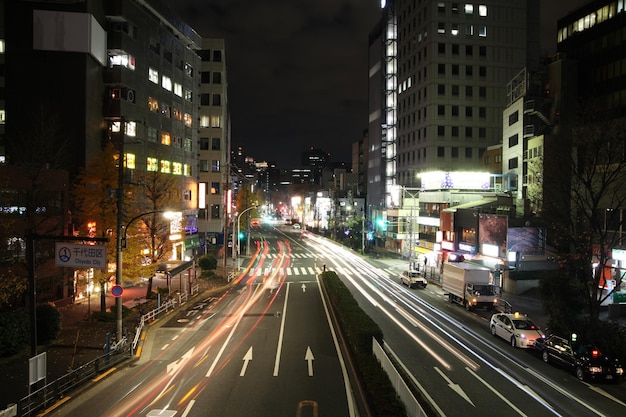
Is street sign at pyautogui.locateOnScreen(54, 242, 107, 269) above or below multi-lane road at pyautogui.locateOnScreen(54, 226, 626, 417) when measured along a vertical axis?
above

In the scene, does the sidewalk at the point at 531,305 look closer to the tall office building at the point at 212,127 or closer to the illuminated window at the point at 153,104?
the illuminated window at the point at 153,104

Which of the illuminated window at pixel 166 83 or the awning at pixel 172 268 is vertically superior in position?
the illuminated window at pixel 166 83

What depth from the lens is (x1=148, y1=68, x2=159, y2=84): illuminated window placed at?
46300mm

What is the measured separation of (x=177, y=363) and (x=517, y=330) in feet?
54.7

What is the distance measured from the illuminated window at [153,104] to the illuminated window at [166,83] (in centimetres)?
282

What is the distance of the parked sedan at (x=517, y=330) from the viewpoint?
876 inches

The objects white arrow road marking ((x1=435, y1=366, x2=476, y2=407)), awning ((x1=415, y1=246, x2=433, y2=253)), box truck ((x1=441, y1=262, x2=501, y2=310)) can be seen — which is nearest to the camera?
white arrow road marking ((x1=435, y1=366, x2=476, y2=407))

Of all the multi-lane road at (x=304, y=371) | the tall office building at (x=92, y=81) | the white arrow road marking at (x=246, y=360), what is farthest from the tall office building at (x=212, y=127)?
the white arrow road marking at (x=246, y=360)

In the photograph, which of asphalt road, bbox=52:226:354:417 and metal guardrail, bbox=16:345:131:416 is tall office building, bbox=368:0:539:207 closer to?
asphalt road, bbox=52:226:354:417

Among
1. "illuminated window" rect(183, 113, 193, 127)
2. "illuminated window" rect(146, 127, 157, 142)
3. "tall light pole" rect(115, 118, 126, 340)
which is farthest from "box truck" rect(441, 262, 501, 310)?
"illuminated window" rect(183, 113, 193, 127)

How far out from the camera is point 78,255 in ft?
59.4

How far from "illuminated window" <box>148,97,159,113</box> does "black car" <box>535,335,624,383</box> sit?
4167 cm

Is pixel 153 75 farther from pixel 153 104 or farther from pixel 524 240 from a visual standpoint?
pixel 524 240

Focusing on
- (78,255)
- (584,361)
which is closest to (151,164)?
(78,255)
